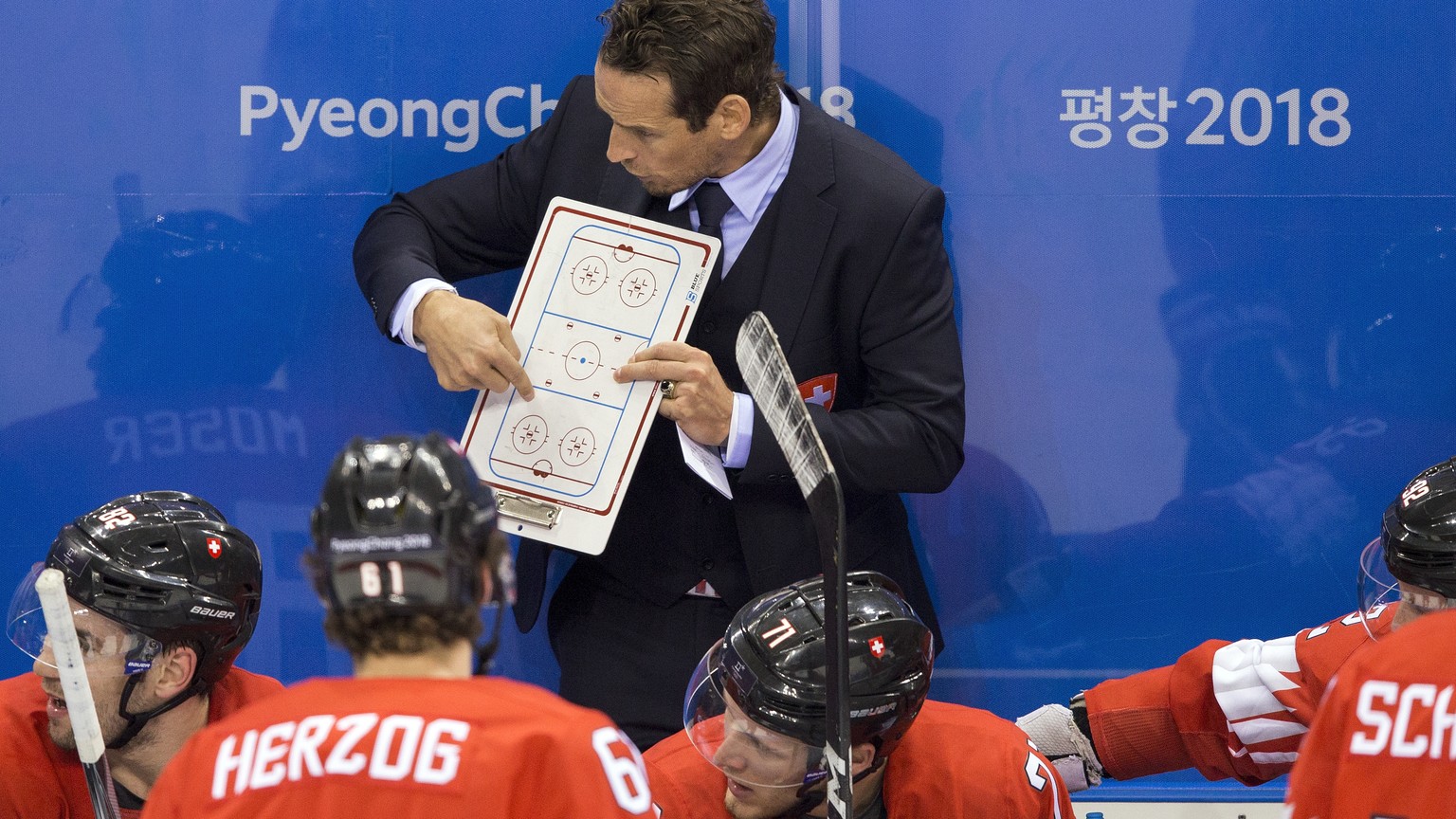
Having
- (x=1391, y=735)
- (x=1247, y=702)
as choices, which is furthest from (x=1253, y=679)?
(x=1391, y=735)

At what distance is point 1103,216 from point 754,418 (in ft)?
3.60

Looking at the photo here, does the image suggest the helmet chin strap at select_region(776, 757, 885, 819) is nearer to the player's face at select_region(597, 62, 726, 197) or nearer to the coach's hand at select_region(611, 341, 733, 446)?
the coach's hand at select_region(611, 341, 733, 446)

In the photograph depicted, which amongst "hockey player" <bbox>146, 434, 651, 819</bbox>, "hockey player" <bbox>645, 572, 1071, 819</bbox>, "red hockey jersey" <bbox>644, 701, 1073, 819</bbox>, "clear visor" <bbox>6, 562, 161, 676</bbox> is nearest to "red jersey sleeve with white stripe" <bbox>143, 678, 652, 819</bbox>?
"hockey player" <bbox>146, 434, 651, 819</bbox>

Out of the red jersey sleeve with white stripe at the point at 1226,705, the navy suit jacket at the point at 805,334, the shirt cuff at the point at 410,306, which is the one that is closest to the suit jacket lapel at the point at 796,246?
the navy suit jacket at the point at 805,334

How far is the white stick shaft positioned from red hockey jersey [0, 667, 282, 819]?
366mm

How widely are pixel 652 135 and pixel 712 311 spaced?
0.38 m

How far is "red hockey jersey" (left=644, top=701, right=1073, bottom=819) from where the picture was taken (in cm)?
281

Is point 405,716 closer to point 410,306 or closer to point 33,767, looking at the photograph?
point 33,767

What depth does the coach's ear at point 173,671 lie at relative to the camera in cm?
294

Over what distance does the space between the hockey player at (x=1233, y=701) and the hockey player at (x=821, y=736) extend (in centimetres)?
46

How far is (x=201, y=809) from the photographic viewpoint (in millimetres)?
1753

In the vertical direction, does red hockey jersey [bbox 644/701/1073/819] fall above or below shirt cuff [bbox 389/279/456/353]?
below

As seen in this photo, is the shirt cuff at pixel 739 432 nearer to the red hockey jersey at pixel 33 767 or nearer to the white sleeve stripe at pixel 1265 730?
the red hockey jersey at pixel 33 767

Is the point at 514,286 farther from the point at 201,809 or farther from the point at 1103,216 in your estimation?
the point at 201,809
